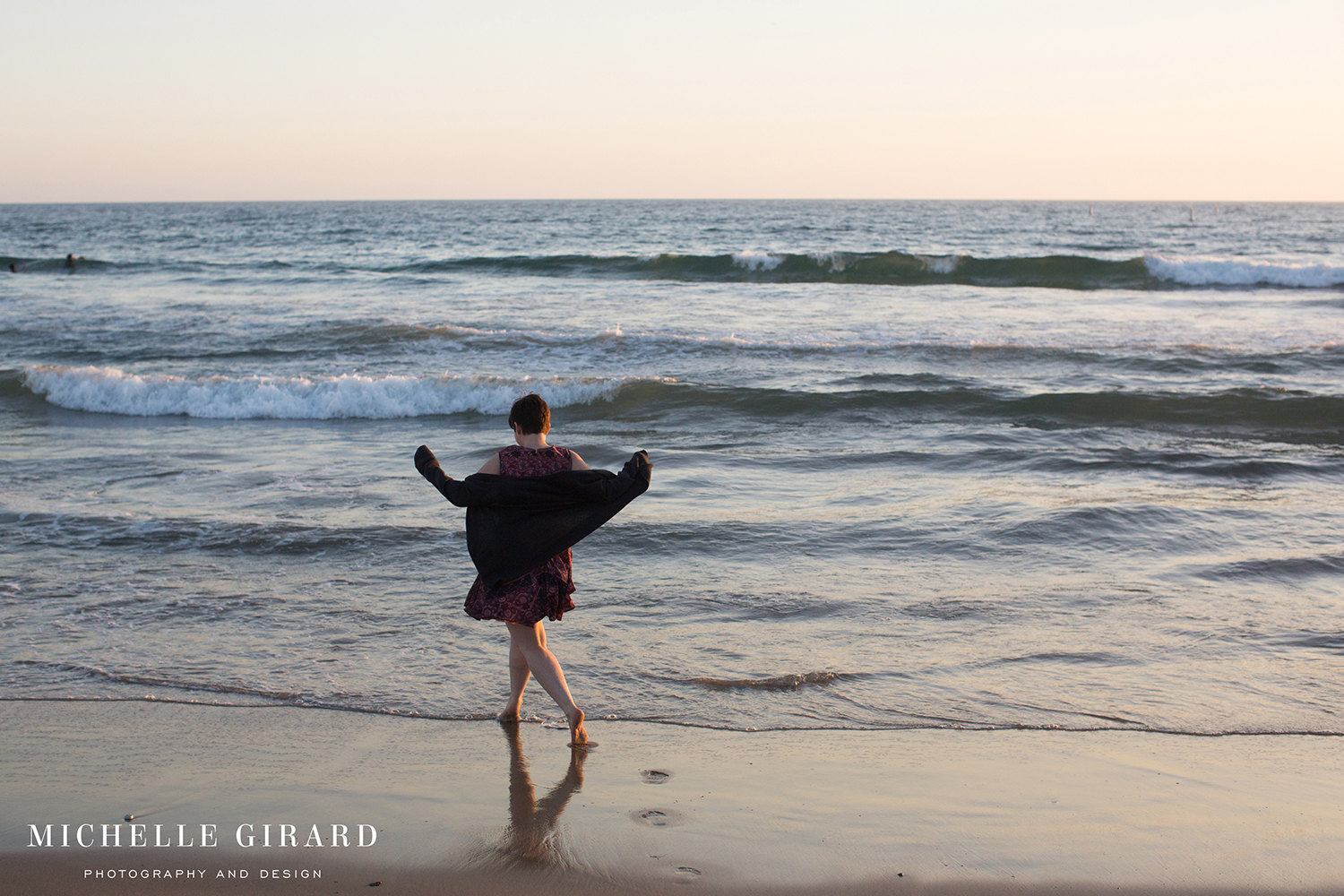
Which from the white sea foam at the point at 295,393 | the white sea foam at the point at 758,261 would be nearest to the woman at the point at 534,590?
the white sea foam at the point at 295,393

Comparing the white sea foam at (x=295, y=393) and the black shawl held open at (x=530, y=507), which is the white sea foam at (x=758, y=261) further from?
the black shawl held open at (x=530, y=507)

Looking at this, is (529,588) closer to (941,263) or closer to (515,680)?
(515,680)

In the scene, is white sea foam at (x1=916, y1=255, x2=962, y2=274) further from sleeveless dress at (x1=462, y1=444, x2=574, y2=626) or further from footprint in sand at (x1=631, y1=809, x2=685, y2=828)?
footprint in sand at (x1=631, y1=809, x2=685, y2=828)

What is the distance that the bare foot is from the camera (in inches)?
147

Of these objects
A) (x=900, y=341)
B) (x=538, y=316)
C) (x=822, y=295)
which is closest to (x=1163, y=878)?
(x=900, y=341)

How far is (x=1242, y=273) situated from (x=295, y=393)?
1046 inches

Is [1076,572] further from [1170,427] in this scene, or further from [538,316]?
[538,316]

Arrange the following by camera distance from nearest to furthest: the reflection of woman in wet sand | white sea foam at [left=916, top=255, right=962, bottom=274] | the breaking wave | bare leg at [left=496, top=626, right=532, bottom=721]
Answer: the reflection of woman in wet sand < bare leg at [left=496, top=626, right=532, bottom=721] < the breaking wave < white sea foam at [left=916, top=255, right=962, bottom=274]

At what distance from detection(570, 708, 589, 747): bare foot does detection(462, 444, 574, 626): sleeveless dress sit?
38 cm

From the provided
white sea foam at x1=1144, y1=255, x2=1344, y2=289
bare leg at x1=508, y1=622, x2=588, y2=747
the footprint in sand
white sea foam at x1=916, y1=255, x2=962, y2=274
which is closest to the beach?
the footprint in sand

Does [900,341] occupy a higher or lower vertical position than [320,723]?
higher

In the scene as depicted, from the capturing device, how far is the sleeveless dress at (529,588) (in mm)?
3596

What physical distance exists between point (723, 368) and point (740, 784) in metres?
11.2

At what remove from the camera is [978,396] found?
40.2 feet
